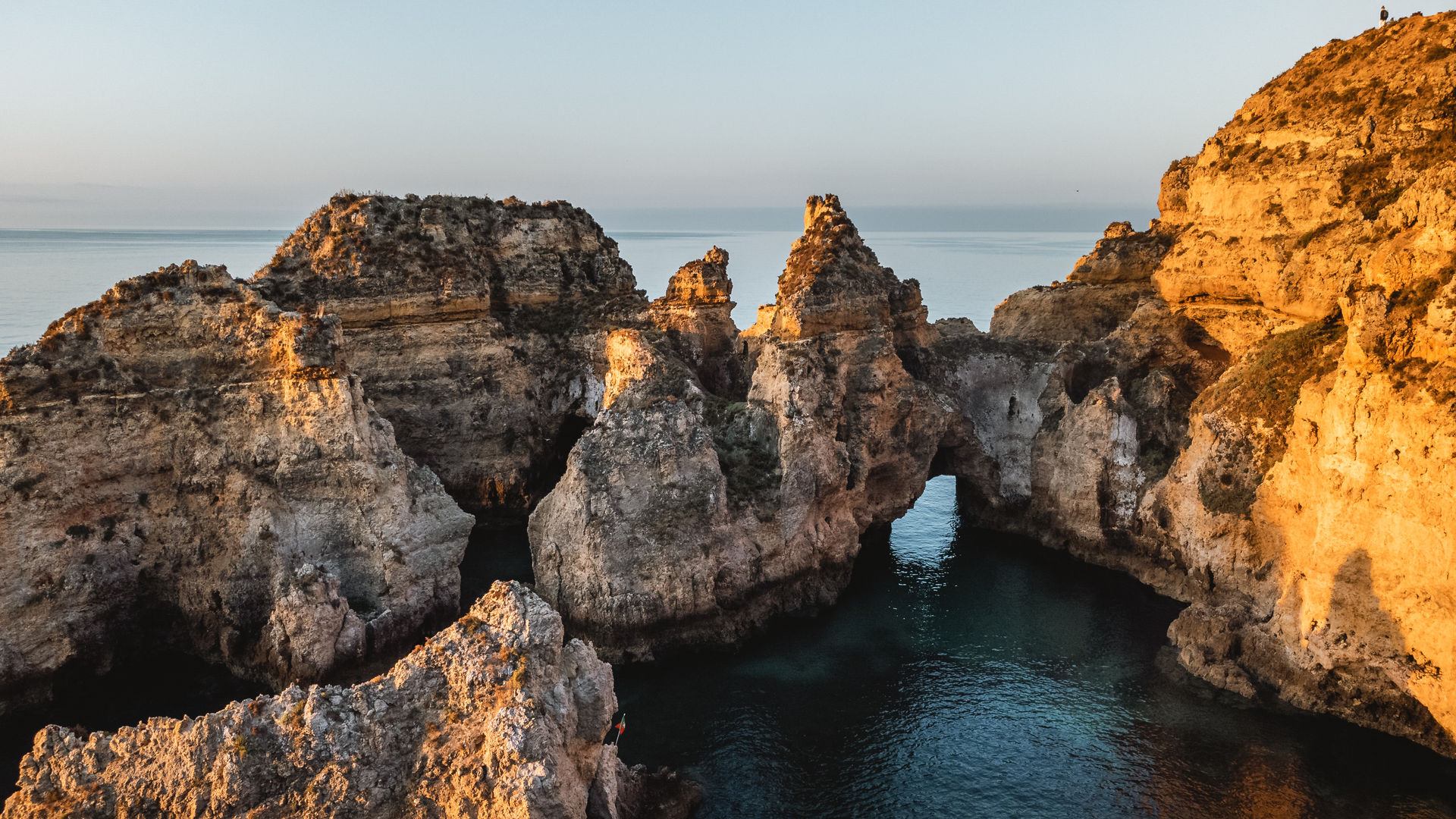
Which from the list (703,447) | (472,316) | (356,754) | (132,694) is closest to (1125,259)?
(703,447)

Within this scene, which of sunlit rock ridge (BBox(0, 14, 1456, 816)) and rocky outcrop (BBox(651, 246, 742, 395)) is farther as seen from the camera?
rocky outcrop (BBox(651, 246, 742, 395))

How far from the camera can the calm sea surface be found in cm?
2436

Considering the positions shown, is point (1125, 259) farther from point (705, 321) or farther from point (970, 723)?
point (970, 723)

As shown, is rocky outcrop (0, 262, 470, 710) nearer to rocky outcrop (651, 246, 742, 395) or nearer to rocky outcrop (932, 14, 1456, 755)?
rocky outcrop (651, 246, 742, 395)

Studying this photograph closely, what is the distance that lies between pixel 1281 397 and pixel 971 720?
15.2 meters

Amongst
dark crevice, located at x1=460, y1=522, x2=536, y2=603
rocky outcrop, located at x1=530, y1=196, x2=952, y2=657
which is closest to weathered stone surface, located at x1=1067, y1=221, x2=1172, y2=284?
rocky outcrop, located at x1=530, y1=196, x2=952, y2=657

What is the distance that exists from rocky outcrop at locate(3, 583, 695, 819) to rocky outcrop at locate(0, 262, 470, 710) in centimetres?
1023

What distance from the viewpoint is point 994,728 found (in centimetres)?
2783

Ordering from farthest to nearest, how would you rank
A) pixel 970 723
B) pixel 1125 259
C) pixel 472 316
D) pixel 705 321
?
1. pixel 1125 259
2. pixel 472 316
3. pixel 705 321
4. pixel 970 723

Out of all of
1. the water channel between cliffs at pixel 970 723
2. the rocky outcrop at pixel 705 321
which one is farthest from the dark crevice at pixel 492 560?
the rocky outcrop at pixel 705 321

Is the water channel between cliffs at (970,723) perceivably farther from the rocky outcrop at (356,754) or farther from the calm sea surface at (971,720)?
the rocky outcrop at (356,754)

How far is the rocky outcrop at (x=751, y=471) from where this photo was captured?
31.2 metres

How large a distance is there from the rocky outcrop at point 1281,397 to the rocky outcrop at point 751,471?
19.4 feet

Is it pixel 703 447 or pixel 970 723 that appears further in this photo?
pixel 703 447
